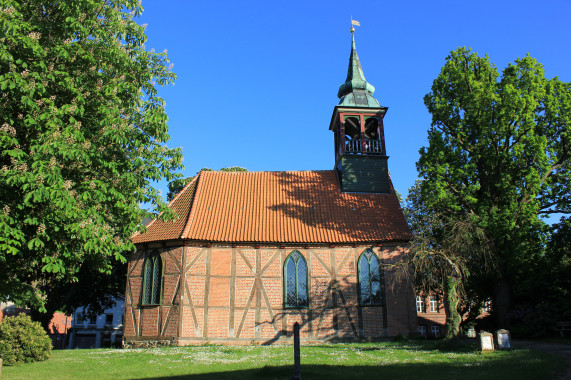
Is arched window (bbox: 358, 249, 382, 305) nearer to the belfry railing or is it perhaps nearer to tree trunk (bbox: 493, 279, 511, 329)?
tree trunk (bbox: 493, 279, 511, 329)

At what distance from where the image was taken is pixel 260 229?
66.4 ft

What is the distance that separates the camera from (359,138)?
24.2 meters

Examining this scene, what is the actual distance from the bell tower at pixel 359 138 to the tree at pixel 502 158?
331 centimetres

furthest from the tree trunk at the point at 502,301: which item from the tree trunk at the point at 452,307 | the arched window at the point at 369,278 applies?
the arched window at the point at 369,278

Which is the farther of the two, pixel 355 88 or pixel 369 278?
pixel 355 88

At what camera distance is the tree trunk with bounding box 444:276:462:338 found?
1481 centimetres

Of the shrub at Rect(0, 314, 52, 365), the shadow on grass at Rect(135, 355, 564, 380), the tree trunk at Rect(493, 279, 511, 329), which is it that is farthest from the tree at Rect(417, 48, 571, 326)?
the shrub at Rect(0, 314, 52, 365)

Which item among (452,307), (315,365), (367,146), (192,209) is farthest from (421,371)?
(367,146)

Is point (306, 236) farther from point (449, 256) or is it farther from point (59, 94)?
point (59, 94)

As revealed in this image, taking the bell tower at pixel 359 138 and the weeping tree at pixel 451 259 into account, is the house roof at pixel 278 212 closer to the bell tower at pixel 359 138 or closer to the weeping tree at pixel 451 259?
the bell tower at pixel 359 138

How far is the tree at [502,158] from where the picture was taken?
17281 millimetres

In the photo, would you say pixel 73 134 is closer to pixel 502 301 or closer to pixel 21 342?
pixel 21 342

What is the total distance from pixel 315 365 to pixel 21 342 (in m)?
9.11

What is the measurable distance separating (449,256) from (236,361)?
8.71 m
